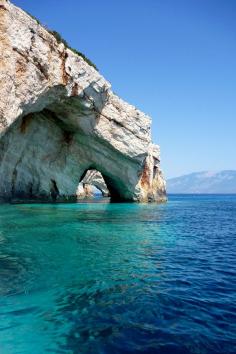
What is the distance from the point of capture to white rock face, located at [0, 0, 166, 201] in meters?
24.5

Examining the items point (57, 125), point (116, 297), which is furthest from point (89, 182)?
point (116, 297)

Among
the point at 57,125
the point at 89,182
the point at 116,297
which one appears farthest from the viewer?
the point at 89,182

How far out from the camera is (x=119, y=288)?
768 centimetres

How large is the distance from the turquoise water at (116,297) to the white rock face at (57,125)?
49.4ft

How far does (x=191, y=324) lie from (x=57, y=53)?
87.9 ft

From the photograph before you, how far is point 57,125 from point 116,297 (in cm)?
3270

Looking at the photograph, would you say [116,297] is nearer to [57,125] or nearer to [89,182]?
[57,125]

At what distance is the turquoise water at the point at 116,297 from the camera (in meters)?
5.14

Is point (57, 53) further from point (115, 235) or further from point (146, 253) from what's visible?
point (146, 253)

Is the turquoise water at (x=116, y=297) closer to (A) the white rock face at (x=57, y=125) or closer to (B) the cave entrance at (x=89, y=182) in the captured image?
(A) the white rock face at (x=57, y=125)

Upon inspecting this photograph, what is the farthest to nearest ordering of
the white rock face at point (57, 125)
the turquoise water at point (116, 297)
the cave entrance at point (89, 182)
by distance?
the cave entrance at point (89, 182) < the white rock face at point (57, 125) < the turquoise water at point (116, 297)

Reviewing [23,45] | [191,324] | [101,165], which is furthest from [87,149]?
[191,324]

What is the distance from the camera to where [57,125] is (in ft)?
125

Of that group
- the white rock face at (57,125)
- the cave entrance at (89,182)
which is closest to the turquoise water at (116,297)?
the white rock face at (57,125)
